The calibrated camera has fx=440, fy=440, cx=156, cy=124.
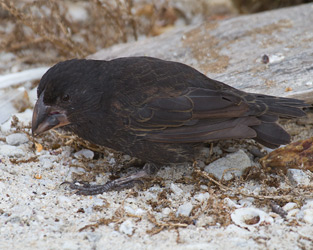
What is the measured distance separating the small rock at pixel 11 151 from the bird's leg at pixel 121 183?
67 cm

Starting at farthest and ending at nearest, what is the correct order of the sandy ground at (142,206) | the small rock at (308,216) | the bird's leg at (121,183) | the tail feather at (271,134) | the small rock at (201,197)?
the tail feather at (271,134), the bird's leg at (121,183), the small rock at (201,197), the small rock at (308,216), the sandy ground at (142,206)

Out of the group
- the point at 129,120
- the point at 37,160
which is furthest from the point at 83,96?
the point at 37,160

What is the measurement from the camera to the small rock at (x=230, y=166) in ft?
11.1

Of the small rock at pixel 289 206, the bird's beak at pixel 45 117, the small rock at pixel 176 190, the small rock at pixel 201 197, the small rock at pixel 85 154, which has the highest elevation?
the bird's beak at pixel 45 117

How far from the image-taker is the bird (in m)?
3.20

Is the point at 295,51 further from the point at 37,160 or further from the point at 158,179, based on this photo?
the point at 37,160

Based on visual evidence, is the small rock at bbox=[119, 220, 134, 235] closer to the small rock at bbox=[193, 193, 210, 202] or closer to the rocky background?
the rocky background

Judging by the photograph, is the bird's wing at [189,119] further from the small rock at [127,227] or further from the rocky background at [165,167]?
the small rock at [127,227]

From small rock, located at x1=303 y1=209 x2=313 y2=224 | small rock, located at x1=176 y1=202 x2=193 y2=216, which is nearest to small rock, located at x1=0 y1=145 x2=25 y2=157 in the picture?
small rock, located at x1=176 y1=202 x2=193 y2=216

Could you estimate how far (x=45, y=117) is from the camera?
320 cm

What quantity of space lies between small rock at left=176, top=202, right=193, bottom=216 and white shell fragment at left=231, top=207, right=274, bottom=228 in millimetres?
289

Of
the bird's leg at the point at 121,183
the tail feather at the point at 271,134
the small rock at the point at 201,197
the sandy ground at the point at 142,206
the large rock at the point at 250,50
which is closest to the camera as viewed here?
the sandy ground at the point at 142,206

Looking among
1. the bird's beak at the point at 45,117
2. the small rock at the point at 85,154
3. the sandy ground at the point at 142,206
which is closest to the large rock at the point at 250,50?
the sandy ground at the point at 142,206

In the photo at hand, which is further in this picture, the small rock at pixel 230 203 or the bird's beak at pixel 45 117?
the bird's beak at pixel 45 117
